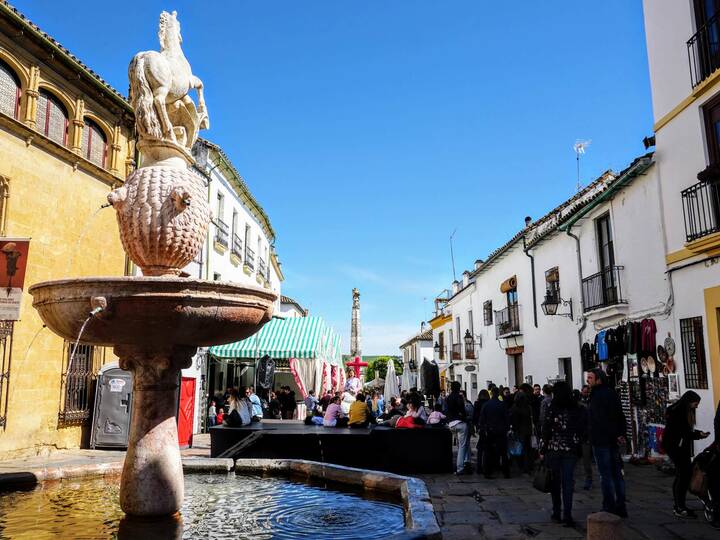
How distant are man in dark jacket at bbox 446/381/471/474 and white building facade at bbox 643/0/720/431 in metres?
3.96

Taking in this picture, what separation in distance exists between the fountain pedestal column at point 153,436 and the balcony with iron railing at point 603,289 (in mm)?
10660

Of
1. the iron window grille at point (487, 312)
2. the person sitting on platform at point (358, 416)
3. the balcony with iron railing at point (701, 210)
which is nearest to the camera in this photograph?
the balcony with iron railing at point (701, 210)

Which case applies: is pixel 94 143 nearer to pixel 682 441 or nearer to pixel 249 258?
pixel 249 258

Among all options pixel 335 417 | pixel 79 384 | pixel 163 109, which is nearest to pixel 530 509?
pixel 335 417

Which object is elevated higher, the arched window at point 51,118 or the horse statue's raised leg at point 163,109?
the arched window at point 51,118

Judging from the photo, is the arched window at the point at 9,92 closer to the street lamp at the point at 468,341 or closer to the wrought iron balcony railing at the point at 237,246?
the wrought iron balcony railing at the point at 237,246

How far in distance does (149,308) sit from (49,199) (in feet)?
30.6

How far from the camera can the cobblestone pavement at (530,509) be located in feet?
18.8

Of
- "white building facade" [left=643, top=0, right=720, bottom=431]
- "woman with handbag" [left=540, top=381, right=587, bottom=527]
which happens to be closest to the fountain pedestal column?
"woman with handbag" [left=540, top=381, right=587, bottom=527]

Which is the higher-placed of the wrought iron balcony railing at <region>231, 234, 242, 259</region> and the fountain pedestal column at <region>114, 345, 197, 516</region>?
the wrought iron balcony railing at <region>231, 234, 242, 259</region>

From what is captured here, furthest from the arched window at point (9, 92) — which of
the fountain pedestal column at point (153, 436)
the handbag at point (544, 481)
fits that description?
the handbag at point (544, 481)

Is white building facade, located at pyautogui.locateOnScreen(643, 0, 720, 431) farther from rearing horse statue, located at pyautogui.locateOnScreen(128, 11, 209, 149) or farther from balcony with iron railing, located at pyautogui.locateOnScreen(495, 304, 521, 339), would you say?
balcony with iron railing, located at pyautogui.locateOnScreen(495, 304, 521, 339)

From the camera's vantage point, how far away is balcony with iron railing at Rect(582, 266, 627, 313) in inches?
515

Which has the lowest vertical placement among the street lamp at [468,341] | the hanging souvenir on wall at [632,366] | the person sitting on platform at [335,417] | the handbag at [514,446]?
the handbag at [514,446]
